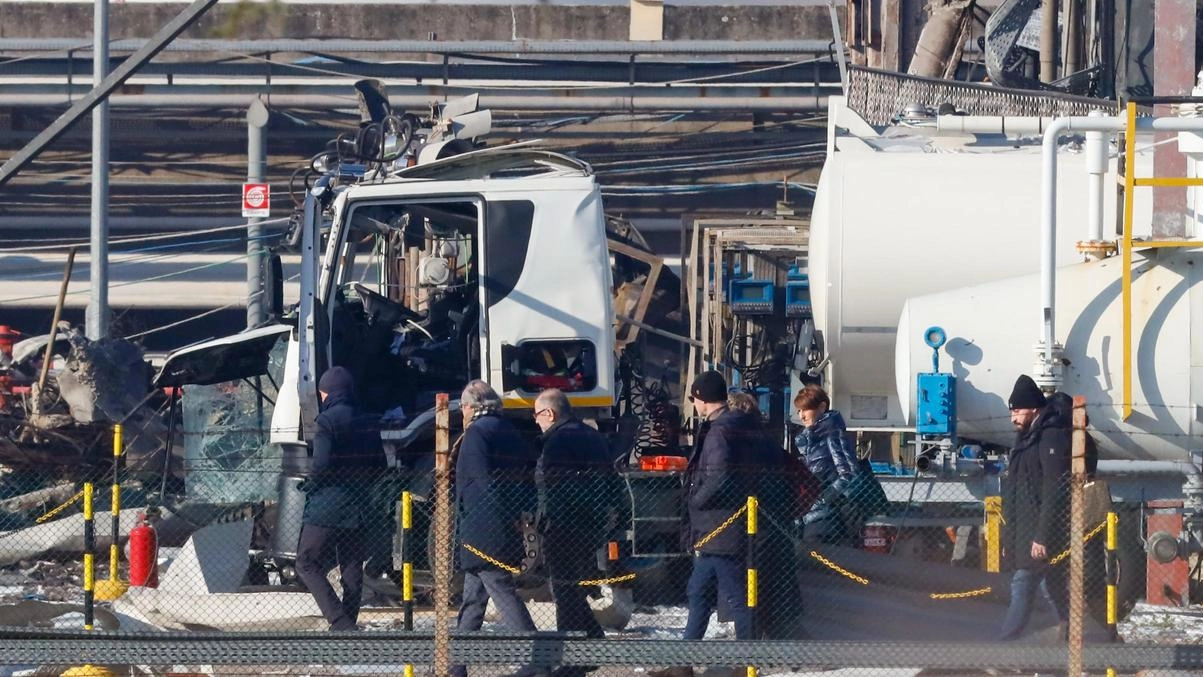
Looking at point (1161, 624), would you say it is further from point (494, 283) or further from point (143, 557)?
point (143, 557)

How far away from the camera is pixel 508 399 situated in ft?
32.6

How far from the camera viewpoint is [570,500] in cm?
838

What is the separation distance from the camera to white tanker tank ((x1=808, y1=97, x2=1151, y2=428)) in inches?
419

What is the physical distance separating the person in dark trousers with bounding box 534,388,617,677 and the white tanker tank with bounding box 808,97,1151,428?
299 centimetres

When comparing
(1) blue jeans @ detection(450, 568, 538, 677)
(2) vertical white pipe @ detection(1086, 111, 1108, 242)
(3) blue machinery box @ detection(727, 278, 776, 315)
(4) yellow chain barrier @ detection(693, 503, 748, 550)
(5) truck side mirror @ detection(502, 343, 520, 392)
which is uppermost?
(2) vertical white pipe @ detection(1086, 111, 1108, 242)

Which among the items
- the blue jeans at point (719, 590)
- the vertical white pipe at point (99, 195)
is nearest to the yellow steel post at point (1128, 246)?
the blue jeans at point (719, 590)

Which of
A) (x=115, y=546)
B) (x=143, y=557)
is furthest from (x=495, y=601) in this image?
(x=143, y=557)

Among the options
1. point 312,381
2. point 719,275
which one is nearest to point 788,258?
point 719,275

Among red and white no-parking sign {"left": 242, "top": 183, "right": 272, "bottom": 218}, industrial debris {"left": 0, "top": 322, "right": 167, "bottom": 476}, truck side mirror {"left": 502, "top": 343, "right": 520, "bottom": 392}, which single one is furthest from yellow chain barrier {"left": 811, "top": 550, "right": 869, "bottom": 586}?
red and white no-parking sign {"left": 242, "top": 183, "right": 272, "bottom": 218}

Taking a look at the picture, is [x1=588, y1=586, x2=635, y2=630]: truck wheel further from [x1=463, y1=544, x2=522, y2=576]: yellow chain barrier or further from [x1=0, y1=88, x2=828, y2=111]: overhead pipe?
[x1=0, y1=88, x2=828, y2=111]: overhead pipe

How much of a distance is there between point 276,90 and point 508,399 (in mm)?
12648

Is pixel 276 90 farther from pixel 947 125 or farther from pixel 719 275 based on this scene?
pixel 947 125

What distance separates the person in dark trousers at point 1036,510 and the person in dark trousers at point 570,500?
2150mm

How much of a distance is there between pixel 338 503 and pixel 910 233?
431 centimetres
